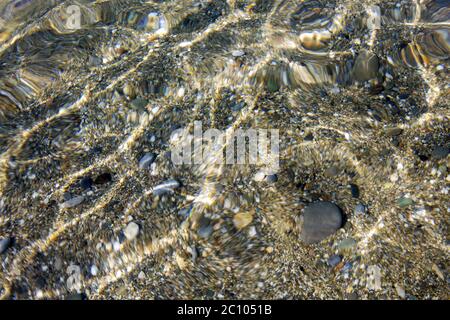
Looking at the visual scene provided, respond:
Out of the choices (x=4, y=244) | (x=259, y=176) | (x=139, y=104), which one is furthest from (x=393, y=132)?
(x=4, y=244)

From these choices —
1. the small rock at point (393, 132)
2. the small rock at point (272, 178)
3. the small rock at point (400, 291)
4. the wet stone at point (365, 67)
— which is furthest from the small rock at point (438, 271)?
the wet stone at point (365, 67)

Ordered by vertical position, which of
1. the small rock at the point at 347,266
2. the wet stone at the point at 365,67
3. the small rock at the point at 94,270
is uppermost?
the wet stone at the point at 365,67

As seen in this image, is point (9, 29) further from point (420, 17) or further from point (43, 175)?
point (420, 17)

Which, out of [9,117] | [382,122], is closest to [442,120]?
[382,122]

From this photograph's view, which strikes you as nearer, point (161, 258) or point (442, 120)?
point (161, 258)

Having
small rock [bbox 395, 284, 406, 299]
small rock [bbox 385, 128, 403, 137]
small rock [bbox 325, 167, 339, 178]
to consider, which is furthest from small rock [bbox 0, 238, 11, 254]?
small rock [bbox 385, 128, 403, 137]

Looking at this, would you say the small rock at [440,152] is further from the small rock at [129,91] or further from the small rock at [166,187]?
the small rock at [129,91]

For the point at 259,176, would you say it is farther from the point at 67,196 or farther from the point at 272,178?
the point at 67,196
